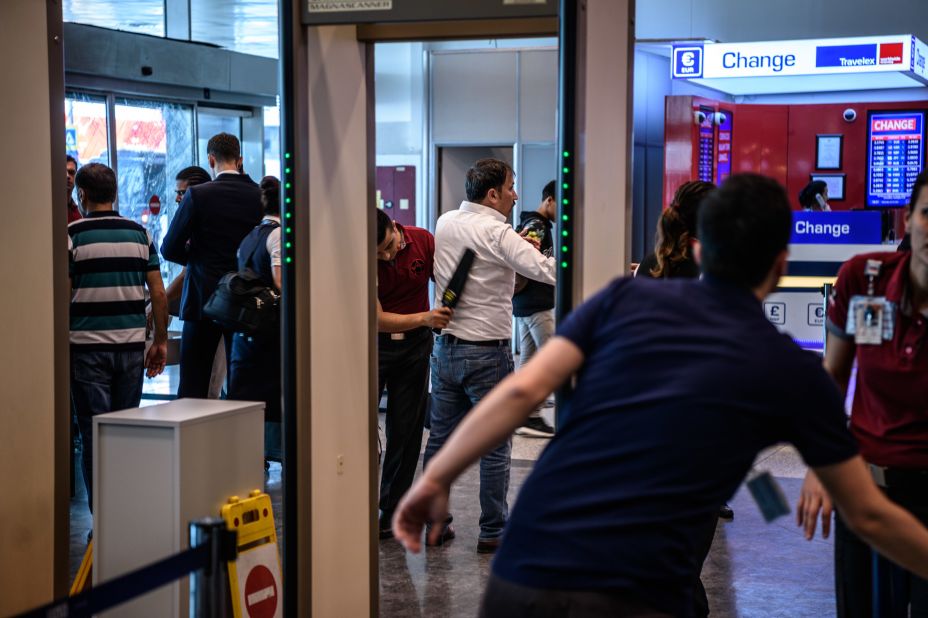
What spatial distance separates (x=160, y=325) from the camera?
5.63m

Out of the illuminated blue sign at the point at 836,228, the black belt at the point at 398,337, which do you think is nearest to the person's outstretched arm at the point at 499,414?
the black belt at the point at 398,337

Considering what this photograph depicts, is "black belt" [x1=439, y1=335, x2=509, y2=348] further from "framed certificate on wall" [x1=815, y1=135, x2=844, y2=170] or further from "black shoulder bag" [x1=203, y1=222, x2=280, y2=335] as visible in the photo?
"framed certificate on wall" [x1=815, y1=135, x2=844, y2=170]

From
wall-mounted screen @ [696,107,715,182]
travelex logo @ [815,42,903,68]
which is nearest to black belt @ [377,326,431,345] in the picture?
wall-mounted screen @ [696,107,715,182]

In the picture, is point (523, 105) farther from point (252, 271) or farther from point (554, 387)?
point (554, 387)

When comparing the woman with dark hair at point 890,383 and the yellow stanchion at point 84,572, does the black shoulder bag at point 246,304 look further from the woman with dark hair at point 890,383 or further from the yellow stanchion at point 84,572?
the woman with dark hair at point 890,383

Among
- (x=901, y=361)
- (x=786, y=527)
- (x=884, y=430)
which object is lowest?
(x=786, y=527)

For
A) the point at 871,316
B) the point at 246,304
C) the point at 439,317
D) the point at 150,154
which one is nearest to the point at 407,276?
the point at 439,317

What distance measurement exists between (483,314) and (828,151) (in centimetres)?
847

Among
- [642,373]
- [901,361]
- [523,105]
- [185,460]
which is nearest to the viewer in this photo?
[642,373]

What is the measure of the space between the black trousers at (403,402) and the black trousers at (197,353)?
3.97ft

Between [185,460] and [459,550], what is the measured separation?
6.84 ft

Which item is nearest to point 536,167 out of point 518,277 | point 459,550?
point 518,277

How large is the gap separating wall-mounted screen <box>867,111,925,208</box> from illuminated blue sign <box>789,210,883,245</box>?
434 centimetres

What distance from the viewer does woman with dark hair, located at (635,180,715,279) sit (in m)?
3.88
